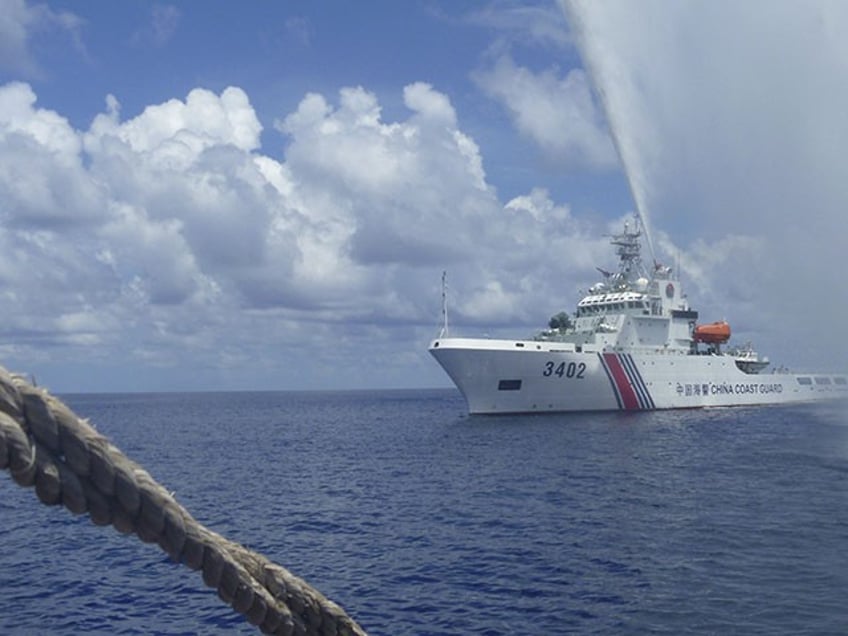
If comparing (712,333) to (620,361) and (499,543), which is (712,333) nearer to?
(620,361)

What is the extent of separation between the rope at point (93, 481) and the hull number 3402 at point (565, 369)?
246 ft

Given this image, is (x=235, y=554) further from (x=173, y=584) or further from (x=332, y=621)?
(x=173, y=584)

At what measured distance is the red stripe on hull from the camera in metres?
83.4

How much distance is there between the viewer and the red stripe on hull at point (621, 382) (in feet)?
274

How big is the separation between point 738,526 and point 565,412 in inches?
2167

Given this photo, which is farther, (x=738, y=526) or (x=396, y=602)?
(x=738, y=526)

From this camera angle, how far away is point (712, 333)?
338ft

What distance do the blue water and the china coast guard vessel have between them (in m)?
19.3

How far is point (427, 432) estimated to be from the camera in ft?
277

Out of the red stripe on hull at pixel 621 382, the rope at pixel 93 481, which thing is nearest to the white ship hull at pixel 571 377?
the red stripe on hull at pixel 621 382

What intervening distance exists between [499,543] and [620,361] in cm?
5881

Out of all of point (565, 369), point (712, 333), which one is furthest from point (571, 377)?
point (712, 333)

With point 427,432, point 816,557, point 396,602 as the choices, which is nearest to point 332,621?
point 396,602

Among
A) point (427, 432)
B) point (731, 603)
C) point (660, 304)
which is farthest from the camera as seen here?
point (660, 304)
